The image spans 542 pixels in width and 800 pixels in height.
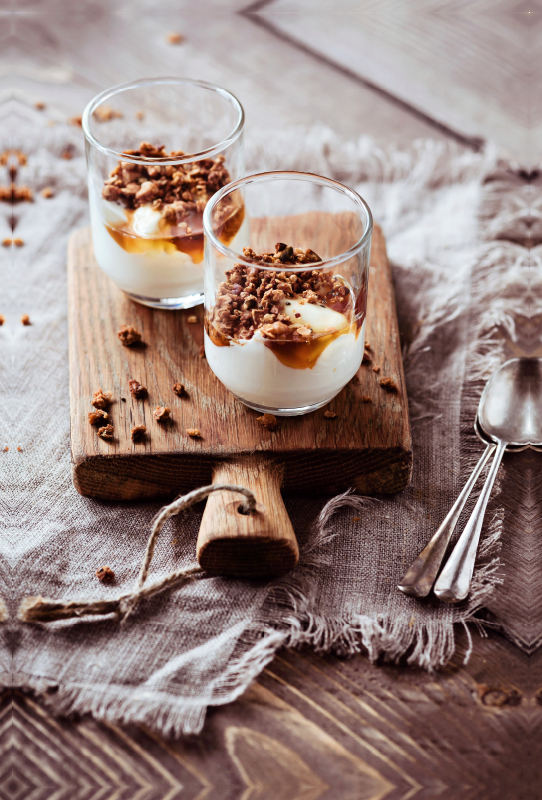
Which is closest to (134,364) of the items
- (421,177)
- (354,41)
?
(421,177)

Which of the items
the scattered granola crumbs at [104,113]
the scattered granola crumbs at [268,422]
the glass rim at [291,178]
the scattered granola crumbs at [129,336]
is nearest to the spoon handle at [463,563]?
the scattered granola crumbs at [268,422]

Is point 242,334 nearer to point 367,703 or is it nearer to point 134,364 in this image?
point 134,364

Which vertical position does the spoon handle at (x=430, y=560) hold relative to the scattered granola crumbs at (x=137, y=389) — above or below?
below

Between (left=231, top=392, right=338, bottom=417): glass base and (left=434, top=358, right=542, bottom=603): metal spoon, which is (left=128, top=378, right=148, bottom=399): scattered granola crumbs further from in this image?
(left=434, top=358, right=542, bottom=603): metal spoon

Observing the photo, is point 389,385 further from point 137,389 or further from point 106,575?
point 106,575

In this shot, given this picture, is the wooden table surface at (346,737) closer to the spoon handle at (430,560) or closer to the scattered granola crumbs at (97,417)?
the spoon handle at (430,560)

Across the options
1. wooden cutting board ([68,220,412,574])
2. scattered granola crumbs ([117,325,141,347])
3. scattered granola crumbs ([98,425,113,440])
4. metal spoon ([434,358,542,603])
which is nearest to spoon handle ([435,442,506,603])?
metal spoon ([434,358,542,603])
